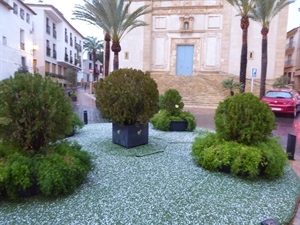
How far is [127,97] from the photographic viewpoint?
17.0 ft

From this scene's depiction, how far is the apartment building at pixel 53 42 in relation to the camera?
3117 centimetres

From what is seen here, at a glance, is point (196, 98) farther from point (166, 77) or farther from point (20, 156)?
point (20, 156)

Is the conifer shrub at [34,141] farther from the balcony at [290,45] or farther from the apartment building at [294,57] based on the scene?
the balcony at [290,45]

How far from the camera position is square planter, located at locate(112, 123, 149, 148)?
534 cm

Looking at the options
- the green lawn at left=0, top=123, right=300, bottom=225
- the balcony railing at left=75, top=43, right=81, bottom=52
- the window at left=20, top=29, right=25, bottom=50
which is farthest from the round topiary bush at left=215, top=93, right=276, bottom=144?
the balcony railing at left=75, top=43, right=81, bottom=52

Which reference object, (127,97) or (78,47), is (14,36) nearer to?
(78,47)

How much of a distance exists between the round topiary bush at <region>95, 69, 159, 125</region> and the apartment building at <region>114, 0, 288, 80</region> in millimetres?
22288

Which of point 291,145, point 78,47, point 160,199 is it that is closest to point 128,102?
point 160,199

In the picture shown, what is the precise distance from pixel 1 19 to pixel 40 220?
23.8 m

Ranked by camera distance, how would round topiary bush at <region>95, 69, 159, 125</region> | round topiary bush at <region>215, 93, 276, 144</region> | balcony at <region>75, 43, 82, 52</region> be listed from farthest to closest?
balcony at <region>75, 43, 82, 52</region> < round topiary bush at <region>95, 69, 159, 125</region> < round topiary bush at <region>215, 93, 276, 144</region>

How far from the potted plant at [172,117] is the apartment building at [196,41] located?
65.6 feet

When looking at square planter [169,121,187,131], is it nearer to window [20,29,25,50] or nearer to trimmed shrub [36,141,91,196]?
trimmed shrub [36,141,91,196]

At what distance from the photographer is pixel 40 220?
2639 mm

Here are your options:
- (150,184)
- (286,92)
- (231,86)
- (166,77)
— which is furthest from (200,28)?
(150,184)
